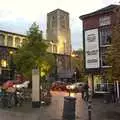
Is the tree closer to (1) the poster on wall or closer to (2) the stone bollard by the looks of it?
(1) the poster on wall

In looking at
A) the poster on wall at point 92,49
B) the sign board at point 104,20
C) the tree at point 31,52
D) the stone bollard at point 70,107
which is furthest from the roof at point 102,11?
the stone bollard at point 70,107

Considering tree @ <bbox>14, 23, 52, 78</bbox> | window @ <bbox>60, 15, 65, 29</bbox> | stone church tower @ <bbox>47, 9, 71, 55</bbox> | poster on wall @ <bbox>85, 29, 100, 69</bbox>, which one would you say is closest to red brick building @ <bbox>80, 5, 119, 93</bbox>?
poster on wall @ <bbox>85, 29, 100, 69</bbox>

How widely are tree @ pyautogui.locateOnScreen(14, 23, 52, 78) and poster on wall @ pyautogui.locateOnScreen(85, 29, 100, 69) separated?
12203 millimetres

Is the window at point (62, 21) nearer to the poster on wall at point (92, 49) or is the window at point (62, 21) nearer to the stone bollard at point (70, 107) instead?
the poster on wall at point (92, 49)

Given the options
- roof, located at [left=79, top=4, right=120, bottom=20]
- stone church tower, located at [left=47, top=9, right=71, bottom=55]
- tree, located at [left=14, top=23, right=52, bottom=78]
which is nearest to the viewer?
roof, located at [left=79, top=4, right=120, bottom=20]

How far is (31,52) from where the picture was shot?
2302 inches

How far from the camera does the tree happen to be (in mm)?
57719

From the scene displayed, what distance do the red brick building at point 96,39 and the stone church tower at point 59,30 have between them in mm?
60346

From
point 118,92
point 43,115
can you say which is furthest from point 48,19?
point 43,115

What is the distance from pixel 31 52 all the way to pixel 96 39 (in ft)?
50.8

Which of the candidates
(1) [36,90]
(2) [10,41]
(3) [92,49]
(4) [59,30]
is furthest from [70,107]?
(4) [59,30]

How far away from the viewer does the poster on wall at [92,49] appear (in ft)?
151

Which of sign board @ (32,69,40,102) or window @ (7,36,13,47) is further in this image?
window @ (7,36,13,47)

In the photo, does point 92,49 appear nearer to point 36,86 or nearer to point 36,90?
point 36,86
